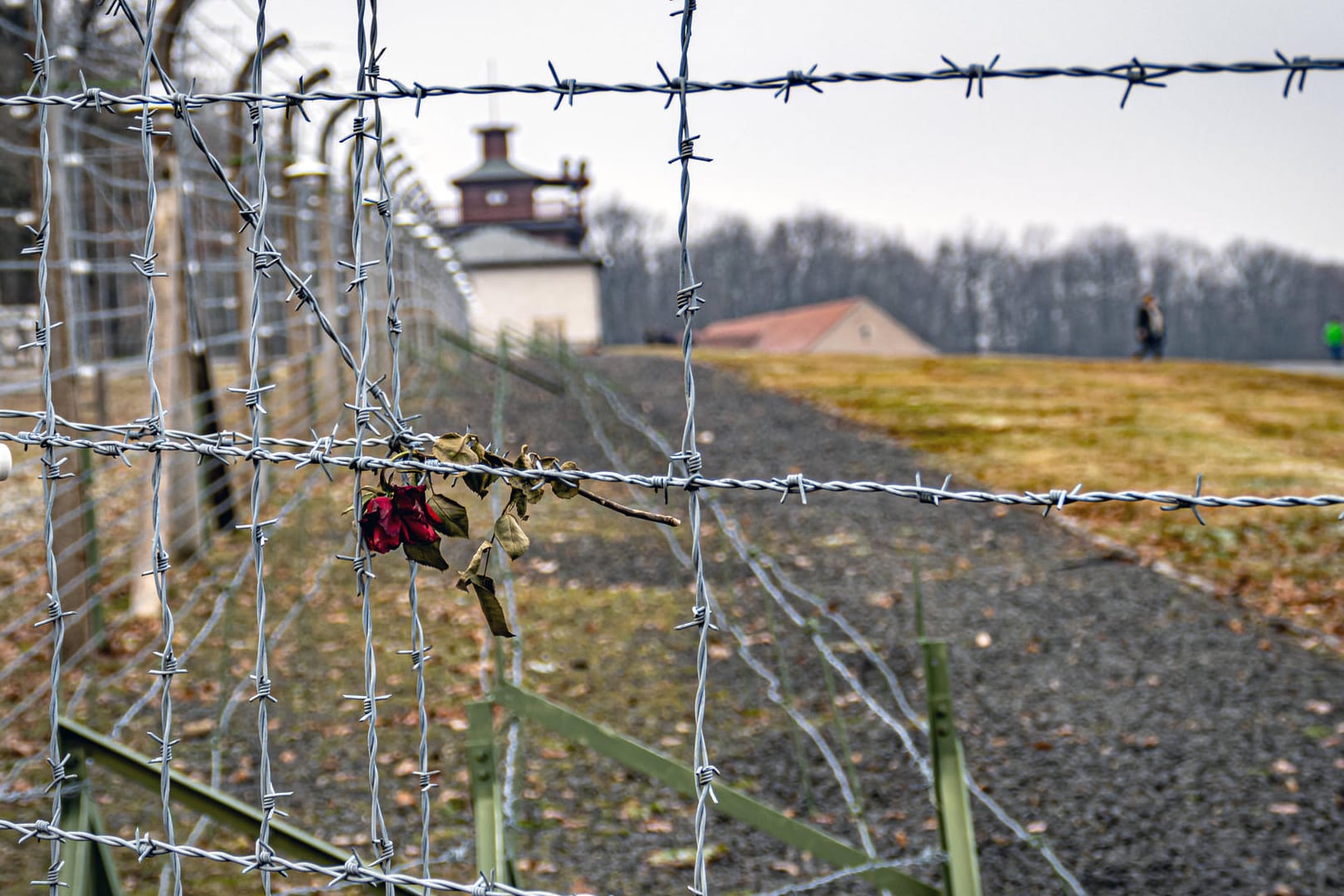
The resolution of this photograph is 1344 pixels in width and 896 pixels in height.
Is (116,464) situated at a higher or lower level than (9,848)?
higher

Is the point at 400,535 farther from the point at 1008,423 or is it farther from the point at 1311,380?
the point at 1311,380

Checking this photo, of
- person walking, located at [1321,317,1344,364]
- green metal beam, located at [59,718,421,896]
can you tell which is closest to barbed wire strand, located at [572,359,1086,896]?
green metal beam, located at [59,718,421,896]

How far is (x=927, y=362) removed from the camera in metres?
23.3

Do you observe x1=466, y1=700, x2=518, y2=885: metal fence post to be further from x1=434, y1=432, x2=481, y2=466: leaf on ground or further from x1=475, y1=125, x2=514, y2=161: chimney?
x1=475, y1=125, x2=514, y2=161: chimney

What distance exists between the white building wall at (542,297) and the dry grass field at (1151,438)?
11.4m

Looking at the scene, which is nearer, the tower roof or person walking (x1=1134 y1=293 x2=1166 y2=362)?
person walking (x1=1134 y1=293 x2=1166 y2=362)

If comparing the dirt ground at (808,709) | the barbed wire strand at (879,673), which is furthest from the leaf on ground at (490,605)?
the barbed wire strand at (879,673)

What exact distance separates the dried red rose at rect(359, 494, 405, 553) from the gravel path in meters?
2.61

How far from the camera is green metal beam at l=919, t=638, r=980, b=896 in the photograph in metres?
2.24

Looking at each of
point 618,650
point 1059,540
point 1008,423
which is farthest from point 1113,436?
point 618,650

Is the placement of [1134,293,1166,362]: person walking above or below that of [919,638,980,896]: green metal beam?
above

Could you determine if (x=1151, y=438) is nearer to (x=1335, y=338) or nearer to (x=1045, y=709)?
(x=1045, y=709)

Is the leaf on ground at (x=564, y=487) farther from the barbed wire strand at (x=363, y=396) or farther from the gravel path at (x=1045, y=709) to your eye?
the gravel path at (x=1045, y=709)

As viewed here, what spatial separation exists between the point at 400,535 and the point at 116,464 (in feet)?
25.9
